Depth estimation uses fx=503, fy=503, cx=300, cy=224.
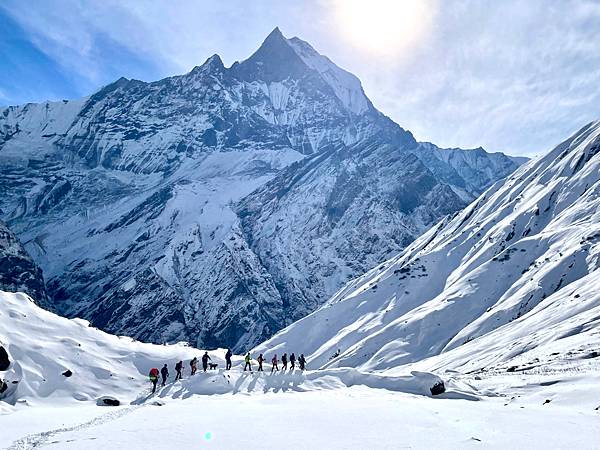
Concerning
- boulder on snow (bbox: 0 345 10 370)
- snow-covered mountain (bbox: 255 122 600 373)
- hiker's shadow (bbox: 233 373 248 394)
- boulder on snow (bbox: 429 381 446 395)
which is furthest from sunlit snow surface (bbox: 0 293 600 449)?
snow-covered mountain (bbox: 255 122 600 373)

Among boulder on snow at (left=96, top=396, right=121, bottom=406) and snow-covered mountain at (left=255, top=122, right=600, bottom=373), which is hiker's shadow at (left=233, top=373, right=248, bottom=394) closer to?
boulder on snow at (left=96, top=396, right=121, bottom=406)

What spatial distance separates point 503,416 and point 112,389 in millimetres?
27967

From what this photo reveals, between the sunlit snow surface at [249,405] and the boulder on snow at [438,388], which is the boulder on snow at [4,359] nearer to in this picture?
the sunlit snow surface at [249,405]

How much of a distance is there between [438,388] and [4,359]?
29.5m

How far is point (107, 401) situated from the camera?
32438 millimetres

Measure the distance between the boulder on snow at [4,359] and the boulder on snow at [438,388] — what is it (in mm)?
28844

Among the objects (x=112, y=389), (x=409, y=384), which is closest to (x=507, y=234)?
(x=409, y=384)

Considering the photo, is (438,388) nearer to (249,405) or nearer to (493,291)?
(249,405)

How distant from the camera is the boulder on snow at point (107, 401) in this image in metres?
32.2

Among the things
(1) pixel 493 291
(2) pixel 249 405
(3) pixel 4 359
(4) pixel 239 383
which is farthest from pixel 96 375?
(1) pixel 493 291

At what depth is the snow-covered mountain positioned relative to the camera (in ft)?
220

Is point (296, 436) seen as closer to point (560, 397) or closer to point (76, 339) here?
point (560, 397)

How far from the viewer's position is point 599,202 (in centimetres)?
11612

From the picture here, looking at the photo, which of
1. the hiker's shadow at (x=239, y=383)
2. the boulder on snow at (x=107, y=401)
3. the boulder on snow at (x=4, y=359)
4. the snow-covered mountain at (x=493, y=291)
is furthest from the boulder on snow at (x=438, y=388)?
the boulder on snow at (x=4, y=359)
